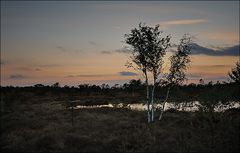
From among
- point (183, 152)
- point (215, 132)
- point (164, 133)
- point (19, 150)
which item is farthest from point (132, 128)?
point (19, 150)

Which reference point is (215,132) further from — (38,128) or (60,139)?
(38,128)

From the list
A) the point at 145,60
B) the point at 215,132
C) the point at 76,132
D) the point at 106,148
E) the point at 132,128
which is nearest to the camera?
the point at 106,148

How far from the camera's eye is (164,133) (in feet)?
94.0

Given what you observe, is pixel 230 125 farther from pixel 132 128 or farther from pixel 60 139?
pixel 60 139

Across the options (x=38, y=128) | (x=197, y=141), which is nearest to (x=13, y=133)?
(x=38, y=128)

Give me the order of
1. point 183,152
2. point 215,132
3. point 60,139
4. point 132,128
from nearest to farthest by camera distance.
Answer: point 183,152
point 60,139
point 215,132
point 132,128

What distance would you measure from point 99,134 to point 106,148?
4.84m

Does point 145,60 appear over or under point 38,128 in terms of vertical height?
over

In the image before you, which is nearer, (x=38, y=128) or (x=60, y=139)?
(x=60, y=139)

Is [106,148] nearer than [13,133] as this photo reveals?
Yes

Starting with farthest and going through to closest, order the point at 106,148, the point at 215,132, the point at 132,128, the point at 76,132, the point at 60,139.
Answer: the point at 132,128 < the point at 76,132 < the point at 215,132 < the point at 60,139 < the point at 106,148

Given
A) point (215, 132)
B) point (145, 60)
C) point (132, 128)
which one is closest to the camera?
point (215, 132)

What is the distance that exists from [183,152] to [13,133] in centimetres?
1534

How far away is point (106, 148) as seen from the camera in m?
23.5
